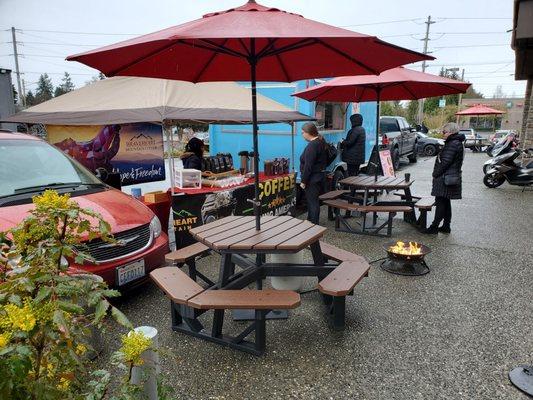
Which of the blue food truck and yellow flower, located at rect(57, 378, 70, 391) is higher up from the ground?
the blue food truck

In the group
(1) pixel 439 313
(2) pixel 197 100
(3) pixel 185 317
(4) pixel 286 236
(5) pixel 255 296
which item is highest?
(2) pixel 197 100

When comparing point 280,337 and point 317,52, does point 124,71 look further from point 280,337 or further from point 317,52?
point 280,337

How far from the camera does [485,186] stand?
432 inches

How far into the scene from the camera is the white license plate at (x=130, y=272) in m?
3.44

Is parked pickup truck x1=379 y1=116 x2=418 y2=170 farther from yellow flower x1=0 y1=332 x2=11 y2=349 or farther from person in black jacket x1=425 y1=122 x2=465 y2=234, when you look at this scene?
yellow flower x1=0 y1=332 x2=11 y2=349

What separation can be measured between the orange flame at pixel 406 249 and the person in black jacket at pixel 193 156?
11.2 ft

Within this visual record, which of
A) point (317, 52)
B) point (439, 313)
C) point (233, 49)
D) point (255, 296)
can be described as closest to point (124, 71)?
point (233, 49)

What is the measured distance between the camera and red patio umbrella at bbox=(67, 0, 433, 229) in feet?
7.69

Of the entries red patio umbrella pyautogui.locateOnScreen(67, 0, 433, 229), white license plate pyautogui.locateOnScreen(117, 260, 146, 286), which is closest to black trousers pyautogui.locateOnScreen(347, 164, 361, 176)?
red patio umbrella pyautogui.locateOnScreen(67, 0, 433, 229)

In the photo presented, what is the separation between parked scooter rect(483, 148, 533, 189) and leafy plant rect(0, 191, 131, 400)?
1122cm

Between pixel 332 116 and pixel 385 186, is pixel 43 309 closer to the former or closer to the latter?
pixel 385 186

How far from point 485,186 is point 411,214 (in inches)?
224

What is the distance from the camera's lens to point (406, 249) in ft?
15.1

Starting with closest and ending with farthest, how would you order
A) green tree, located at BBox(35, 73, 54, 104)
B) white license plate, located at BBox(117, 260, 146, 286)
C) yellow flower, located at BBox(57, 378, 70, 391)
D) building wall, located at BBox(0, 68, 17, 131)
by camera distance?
yellow flower, located at BBox(57, 378, 70, 391) < white license plate, located at BBox(117, 260, 146, 286) < building wall, located at BBox(0, 68, 17, 131) < green tree, located at BBox(35, 73, 54, 104)
